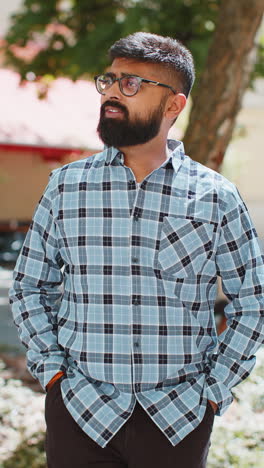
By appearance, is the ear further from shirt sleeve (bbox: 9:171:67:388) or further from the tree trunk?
the tree trunk

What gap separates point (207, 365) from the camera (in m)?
2.27

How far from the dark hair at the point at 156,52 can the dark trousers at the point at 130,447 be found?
1.18 meters

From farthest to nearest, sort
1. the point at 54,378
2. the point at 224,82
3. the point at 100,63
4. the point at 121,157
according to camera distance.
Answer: the point at 100,63, the point at 224,82, the point at 121,157, the point at 54,378

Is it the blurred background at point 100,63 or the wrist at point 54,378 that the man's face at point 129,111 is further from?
the blurred background at point 100,63

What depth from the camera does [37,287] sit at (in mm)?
2389

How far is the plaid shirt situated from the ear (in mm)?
139

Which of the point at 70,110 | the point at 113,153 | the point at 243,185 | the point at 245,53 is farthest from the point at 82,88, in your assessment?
the point at 113,153

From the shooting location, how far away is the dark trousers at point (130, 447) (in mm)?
2086

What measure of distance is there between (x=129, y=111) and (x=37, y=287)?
0.73 meters

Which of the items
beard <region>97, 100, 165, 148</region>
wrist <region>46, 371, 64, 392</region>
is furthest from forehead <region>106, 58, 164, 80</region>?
wrist <region>46, 371, 64, 392</region>

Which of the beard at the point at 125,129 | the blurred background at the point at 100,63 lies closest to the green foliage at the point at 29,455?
the blurred background at the point at 100,63

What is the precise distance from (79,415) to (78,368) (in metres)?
0.16

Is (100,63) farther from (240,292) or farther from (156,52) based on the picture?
(240,292)

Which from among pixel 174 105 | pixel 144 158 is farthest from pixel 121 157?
pixel 174 105
